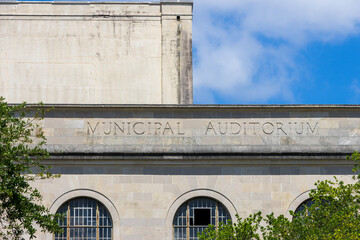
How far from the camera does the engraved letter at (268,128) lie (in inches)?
1633

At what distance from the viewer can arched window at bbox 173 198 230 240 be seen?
40.3 metres

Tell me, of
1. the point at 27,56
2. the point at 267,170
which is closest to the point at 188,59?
the point at 27,56

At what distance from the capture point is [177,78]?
5059 cm

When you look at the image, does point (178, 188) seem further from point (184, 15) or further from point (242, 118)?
point (184, 15)

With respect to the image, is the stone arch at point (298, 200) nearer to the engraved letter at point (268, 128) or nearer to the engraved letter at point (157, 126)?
the engraved letter at point (268, 128)

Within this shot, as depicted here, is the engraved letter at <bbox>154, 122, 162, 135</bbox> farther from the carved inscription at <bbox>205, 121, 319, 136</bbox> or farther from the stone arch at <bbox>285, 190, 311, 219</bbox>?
the stone arch at <bbox>285, 190, 311, 219</bbox>

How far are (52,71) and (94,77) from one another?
7.10 feet

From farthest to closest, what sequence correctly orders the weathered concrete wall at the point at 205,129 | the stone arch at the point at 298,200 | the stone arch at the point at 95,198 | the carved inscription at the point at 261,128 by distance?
1. the carved inscription at the point at 261,128
2. the weathered concrete wall at the point at 205,129
3. the stone arch at the point at 298,200
4. the stone arch at the point at 95,198

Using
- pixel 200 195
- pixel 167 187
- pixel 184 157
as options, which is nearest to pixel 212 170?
pixel 200 195

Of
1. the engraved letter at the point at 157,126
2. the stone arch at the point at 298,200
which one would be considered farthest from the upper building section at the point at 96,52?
the stone arch at the point at 298,200

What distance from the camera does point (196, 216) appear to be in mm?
40438

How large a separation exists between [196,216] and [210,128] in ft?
12.1

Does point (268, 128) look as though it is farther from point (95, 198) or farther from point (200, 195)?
point (95, 198)

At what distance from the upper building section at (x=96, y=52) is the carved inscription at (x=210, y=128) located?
28.6 feet
